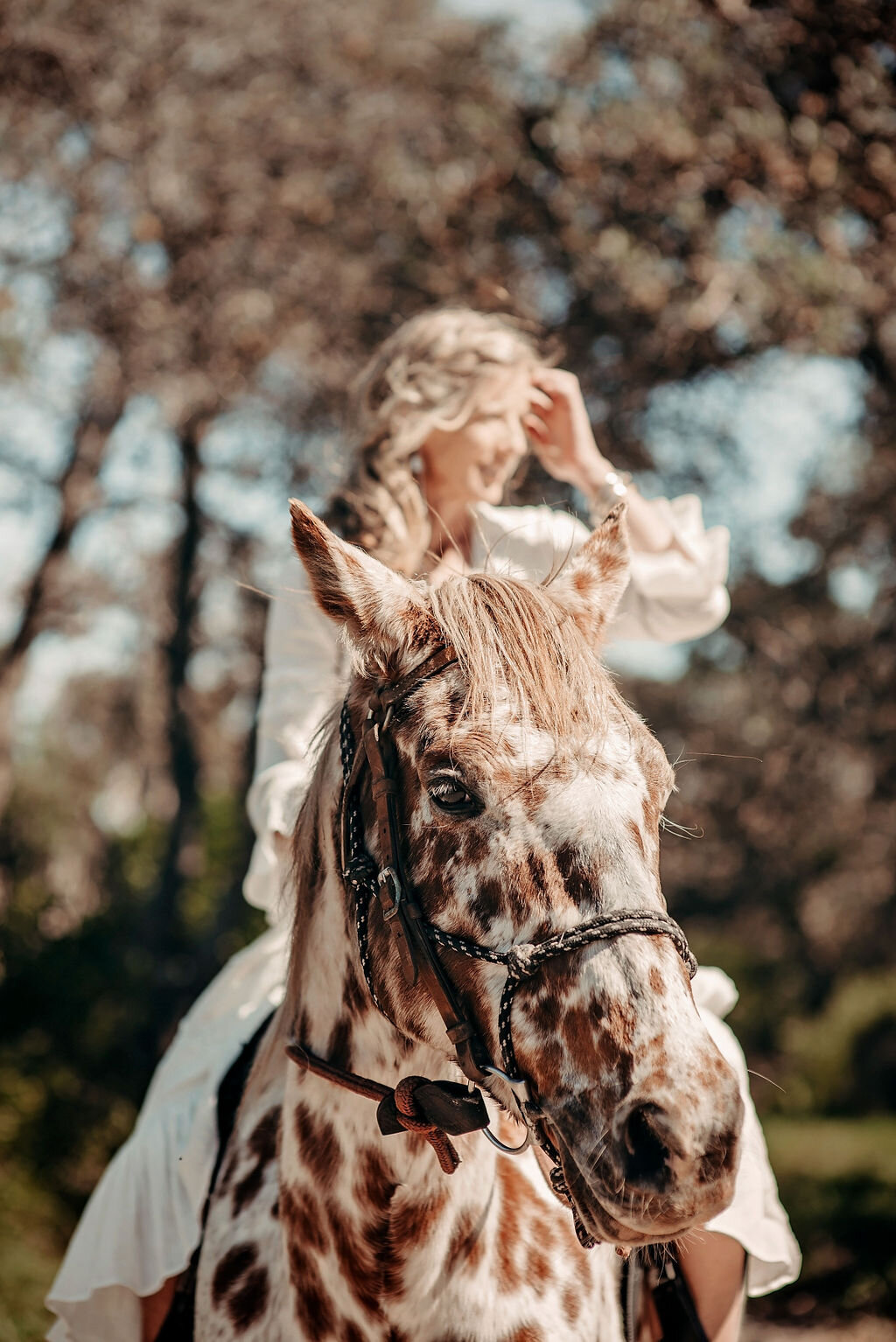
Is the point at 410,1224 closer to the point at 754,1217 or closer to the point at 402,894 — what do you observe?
the point at 402,894

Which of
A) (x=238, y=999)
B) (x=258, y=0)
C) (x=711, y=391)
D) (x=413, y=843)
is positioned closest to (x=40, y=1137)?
(x=238, y=999)

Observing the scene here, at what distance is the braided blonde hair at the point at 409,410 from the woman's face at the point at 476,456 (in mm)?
52

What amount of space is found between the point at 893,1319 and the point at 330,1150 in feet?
21.5

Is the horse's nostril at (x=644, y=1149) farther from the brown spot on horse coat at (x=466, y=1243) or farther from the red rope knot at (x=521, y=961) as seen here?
the brown spot on horse coat at (x=466, y=1243)

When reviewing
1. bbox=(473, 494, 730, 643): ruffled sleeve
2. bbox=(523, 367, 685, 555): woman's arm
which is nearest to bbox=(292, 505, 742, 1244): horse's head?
bbox=(473, 494, 730, 643): ruffled sleeve

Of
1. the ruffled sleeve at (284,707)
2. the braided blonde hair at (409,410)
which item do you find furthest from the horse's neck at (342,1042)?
the braided blonde hair at (409,410)

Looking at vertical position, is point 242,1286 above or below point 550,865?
below

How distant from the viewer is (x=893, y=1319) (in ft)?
21.7

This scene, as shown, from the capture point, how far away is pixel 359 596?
1803 mm

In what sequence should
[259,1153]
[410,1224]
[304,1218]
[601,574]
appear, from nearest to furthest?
[410,1224] < [304,1218] < [601,574] < [259,1153]

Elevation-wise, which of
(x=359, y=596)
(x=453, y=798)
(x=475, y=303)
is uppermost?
(x=359, y=596)

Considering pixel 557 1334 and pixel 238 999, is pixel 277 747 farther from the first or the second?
pixel 557 1334

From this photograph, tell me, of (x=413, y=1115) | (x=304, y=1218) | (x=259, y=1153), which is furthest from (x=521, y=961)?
(x=259, y=1153)

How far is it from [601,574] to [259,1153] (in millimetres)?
1467
